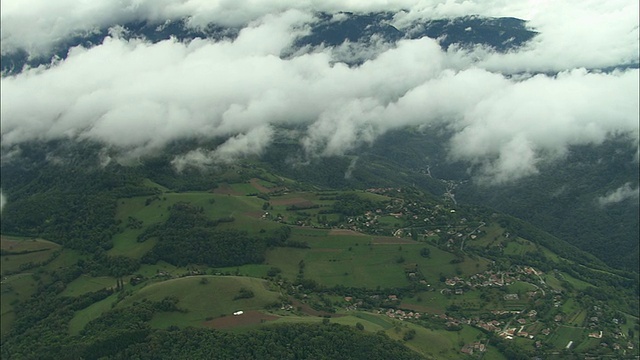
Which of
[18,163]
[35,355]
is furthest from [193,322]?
[18,163]

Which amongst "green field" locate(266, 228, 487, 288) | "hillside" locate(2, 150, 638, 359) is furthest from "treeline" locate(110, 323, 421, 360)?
"green field" locate(266, 228, 487, 288)

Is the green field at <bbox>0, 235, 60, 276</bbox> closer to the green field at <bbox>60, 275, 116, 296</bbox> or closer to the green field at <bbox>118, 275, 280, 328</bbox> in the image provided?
the green field at <bbox>60, 275, 116, 296</bbox>

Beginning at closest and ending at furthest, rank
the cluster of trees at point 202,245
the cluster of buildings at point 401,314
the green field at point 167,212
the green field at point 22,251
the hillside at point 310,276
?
the hillside at point 310,276
the cluster of buildings at point 401,314
the green field at point 22,251
the cluster of trees at point 202,245
the green field at point 167,212

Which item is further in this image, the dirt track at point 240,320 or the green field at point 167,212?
the green field at point 167,212

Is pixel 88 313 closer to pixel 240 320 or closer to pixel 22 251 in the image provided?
pixel 240 320

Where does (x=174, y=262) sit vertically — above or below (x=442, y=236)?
above

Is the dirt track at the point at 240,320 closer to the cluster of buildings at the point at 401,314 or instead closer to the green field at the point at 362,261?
the cluster of buildings at the point at 401,314

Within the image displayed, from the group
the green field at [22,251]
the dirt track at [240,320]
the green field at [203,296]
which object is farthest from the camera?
the green field at [22,251]

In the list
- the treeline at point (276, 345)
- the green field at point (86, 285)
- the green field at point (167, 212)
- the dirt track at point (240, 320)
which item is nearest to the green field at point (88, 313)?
the green field at point (86, 285)

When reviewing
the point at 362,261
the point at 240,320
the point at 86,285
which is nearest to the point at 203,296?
the point at 240,320

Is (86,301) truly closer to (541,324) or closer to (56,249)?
(56,249)

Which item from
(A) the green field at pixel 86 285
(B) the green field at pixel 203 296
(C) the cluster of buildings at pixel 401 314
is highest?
(B) the green field at pixel 203 296
